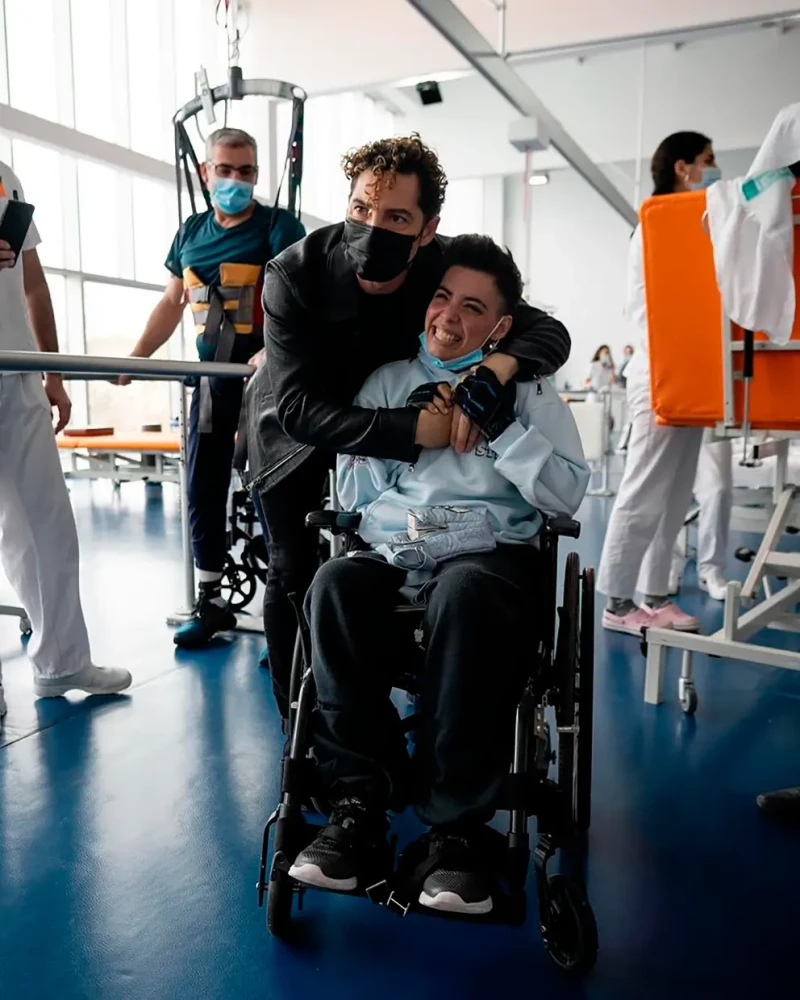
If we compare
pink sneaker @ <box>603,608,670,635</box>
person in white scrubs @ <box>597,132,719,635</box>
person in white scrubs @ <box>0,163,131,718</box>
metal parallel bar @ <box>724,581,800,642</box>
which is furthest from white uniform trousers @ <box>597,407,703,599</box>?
person in white scrubs @ <box>0,163,131,718</box>

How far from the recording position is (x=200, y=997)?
45.7 inches

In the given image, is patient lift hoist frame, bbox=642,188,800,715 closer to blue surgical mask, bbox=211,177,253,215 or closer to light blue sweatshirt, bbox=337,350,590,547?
light blue sweatshirt, bbox=337,350,590,547

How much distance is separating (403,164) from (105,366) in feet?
2.60

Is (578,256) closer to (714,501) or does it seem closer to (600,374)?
(600,374)

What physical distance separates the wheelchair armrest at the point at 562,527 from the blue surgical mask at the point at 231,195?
164 cm

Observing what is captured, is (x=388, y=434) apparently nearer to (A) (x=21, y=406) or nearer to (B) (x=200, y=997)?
(B) (x=200, y=997)

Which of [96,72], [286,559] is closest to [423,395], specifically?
[286,559]

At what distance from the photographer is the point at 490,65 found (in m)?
4.26

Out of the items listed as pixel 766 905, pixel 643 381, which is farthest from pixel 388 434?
pixel 643 381

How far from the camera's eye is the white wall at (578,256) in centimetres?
1423

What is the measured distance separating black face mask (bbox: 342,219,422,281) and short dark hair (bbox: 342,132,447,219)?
0.24ft

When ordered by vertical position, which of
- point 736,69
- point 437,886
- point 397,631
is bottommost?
point 437,886

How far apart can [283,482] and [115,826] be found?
73cm

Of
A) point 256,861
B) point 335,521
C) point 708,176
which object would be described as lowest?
point 256,861
